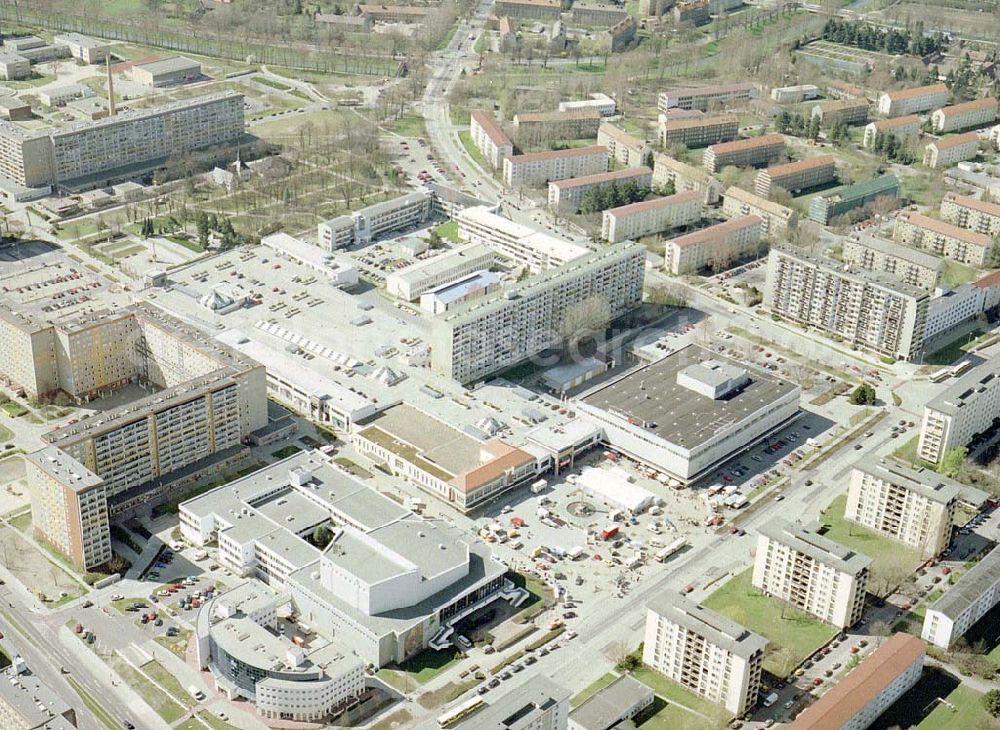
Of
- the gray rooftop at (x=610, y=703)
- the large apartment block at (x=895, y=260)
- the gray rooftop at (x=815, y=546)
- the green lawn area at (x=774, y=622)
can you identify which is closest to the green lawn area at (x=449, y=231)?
the large apartment block at (x=895, y=260)

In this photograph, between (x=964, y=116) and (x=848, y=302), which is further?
(x=964, y=116)

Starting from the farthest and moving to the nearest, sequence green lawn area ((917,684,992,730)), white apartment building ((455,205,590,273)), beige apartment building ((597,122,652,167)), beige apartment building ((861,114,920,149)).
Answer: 1. beige apartment building ((861,114,920,149))
2. beige apartment building ((597,122,652,167))
3. white apartment building ((455,205,590,273))
4. green lawn area ((917,684,992,730))

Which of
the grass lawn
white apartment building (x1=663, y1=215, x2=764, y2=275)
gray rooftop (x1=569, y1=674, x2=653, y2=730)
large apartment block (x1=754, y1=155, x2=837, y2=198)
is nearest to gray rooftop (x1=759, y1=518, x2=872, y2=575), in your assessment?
gray rooftop (x1=569, y1=674, x2=653, y2=730)

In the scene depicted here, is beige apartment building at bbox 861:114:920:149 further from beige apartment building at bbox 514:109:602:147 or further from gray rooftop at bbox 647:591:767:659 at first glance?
gray rooftop at bbox 647:591:767:659

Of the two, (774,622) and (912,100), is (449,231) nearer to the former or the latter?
(774,622)

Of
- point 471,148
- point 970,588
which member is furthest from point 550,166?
point 970,588

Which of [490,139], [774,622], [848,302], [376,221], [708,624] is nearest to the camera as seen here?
[708,624]

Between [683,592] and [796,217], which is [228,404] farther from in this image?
[796,217]
